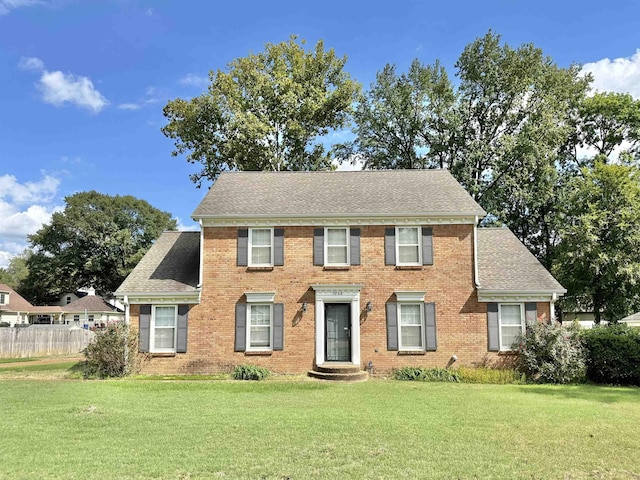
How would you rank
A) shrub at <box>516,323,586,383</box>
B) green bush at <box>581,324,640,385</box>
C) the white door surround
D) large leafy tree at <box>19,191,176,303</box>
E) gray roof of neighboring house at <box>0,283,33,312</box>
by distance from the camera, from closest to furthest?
1. green bush at <box>581,324,640,385</box>
2. shrub at <box>516,323,586,383</box>
3. the white door surround
4. gray roof of neighboring house at <box>0,283,33,312</box>
5. large leafy tree at <box>19,191,176,303</box>

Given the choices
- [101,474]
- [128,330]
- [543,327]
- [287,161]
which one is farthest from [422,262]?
[287,161]

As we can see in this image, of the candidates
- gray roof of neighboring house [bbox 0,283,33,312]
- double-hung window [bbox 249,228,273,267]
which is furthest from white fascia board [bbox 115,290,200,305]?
gray roof of neighboring house [bbox 0,283,33,312]

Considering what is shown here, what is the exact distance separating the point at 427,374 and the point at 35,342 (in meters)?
20.4

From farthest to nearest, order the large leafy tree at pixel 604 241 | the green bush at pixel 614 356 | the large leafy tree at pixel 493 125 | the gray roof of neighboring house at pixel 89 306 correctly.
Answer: the gray roof of neighboring house at pixel 89 306, the large leafy tree at pixel 493 125, the large leafy tree at pixel 604 241, the green bush at pixel 614 356

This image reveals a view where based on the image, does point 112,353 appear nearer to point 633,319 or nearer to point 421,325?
→ point 421,325

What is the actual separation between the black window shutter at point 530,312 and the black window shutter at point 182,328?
1202cm

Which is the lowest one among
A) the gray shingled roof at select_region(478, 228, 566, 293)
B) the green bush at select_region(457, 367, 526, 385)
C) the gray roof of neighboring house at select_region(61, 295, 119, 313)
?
the green bush at select_region(457, 367, 526, 385)

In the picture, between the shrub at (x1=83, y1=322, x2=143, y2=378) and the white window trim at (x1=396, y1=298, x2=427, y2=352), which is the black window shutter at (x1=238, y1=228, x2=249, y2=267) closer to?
the shrub at (x1=83, y1=322, x2=143, y2=378)

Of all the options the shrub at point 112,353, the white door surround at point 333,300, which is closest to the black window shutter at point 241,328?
the white door surround at point 333,300

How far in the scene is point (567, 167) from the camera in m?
29.8

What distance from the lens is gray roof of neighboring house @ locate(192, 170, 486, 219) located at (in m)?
17.1

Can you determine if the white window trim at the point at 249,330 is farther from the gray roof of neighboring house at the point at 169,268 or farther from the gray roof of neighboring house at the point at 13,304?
the gray roof of neighboring house at the point at 13,304

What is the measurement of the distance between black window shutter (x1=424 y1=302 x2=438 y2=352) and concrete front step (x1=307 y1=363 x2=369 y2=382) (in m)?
2.45

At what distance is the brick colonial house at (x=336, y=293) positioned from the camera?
16.4m
